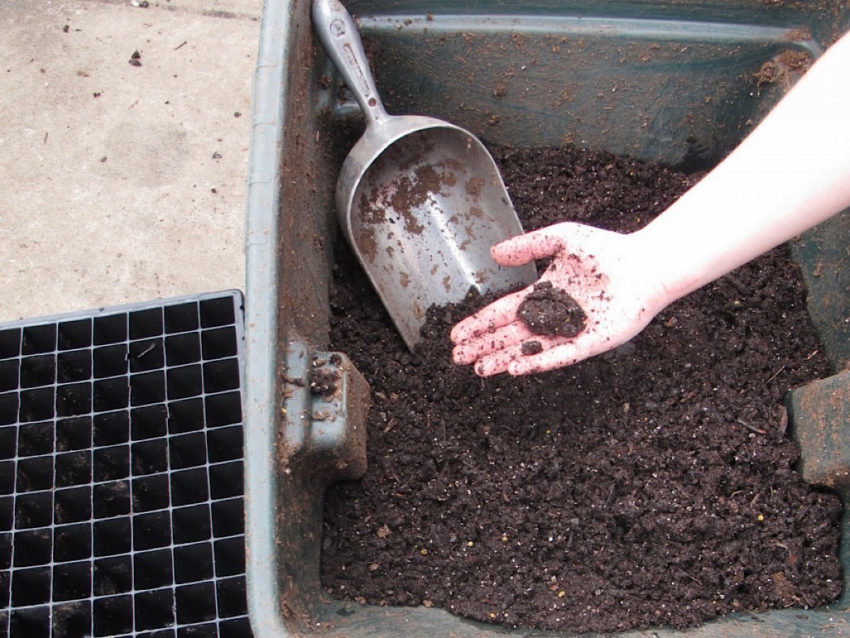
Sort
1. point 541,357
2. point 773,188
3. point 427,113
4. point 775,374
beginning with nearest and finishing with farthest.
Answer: point 773,188
point 541,357
point 775,374
point 427,113

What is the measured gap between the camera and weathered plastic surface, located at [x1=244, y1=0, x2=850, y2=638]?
0.80 m

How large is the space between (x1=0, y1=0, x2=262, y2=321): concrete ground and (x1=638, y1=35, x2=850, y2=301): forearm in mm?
1017

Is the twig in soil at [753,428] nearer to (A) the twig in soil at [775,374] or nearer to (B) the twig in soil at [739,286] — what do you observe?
(A) the twig in soil at [775,374]

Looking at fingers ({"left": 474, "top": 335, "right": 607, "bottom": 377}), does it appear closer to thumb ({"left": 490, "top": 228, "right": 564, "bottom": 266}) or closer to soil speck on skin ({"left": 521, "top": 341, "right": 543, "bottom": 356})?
soil speck on skin ({"left": 521, "top": 341, "right": 543, "bottom": 356})

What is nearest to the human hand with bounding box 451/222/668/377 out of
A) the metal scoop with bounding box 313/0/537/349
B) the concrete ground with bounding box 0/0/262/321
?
the metal scoop with bounding box 313/0/537/349

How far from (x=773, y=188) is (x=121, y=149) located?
4.72 ft

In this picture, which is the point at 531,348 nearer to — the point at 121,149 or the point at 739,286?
the point at 739,286

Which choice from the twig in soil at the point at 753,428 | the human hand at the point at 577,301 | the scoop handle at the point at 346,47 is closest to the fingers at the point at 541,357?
the human hand at the point at 577,301

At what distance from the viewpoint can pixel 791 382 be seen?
1092 mm

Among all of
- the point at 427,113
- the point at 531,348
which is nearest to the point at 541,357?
the point at 531,348

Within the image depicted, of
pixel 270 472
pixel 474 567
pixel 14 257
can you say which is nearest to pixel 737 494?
pixel 474 567

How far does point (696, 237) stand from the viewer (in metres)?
0.92

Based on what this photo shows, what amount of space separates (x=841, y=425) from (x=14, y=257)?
162 cm

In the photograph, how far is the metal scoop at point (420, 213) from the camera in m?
1.11
